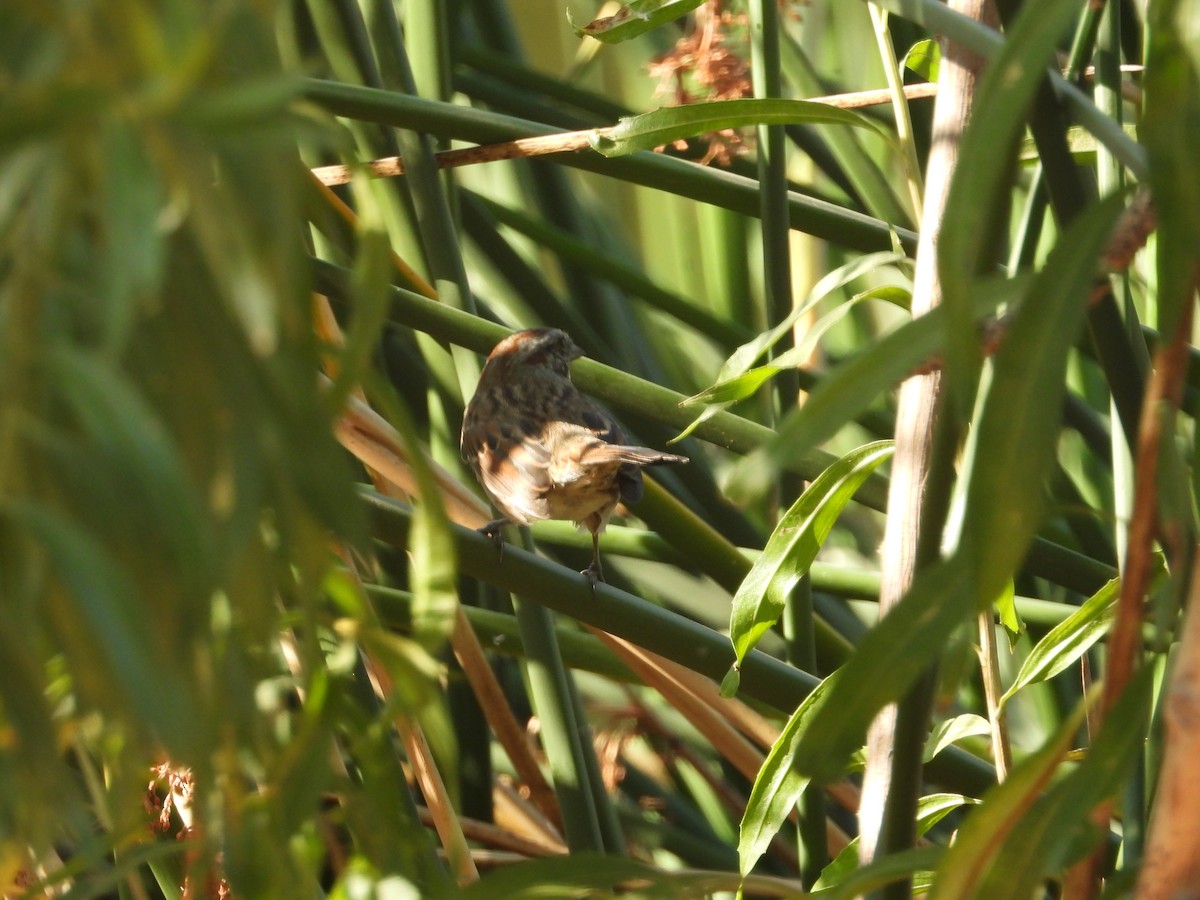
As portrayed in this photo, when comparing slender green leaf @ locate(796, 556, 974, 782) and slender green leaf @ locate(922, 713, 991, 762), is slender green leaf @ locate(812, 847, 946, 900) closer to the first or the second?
slender green leaf @ locate(796, 556, 974, 782)

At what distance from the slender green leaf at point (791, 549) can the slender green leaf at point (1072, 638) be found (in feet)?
0.62

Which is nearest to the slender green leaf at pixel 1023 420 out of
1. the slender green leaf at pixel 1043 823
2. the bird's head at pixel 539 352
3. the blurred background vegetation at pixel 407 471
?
the blurred background vegetation at pixel 407 471

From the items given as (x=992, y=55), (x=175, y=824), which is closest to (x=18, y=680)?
(x=992, y=55)

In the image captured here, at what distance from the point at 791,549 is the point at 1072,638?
226 mm

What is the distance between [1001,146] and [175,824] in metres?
1.08

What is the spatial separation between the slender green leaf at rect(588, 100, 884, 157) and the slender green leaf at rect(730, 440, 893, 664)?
0.27m

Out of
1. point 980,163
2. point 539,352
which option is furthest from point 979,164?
point 539,352

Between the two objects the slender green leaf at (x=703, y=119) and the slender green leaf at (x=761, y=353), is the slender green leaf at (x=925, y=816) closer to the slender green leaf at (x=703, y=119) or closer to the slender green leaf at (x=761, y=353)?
the slender green leaf at (x=761, y=353)

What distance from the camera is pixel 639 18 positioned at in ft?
3.72

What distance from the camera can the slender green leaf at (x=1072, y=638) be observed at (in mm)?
985

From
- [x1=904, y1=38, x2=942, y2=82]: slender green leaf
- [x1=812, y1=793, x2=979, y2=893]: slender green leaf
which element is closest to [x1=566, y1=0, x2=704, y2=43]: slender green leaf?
[x1=904, y1=38, x2=942, y2=82]: slender green leaf

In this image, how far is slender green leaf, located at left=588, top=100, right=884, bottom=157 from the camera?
1033 mm

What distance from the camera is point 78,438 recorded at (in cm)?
40

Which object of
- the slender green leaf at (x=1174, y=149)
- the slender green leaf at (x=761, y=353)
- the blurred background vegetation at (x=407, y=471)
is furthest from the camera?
the slender green leaf at (x=761, y=353)
